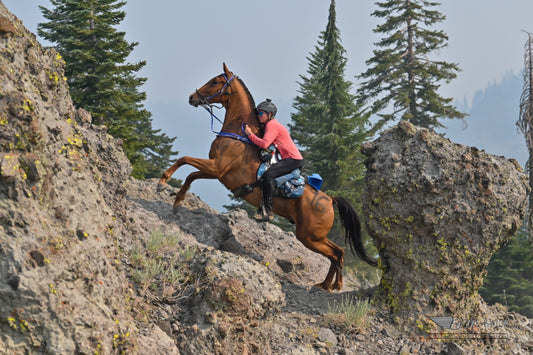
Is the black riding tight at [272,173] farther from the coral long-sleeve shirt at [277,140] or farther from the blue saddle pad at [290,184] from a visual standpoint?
the coral long-sleeve shirt at [277,140]

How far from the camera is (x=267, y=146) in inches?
382

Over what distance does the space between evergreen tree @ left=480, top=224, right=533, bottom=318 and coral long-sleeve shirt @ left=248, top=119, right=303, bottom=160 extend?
59.1ft

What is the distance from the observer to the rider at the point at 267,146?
971cm

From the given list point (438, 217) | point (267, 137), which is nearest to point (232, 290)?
point (267, 137)

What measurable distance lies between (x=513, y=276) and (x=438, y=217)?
18829 mm

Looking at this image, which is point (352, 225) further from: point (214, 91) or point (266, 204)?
point (214, 91)

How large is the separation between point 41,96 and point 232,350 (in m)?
3.84

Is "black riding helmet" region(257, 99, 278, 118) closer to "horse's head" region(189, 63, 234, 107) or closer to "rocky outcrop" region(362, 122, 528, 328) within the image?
"horse's head" region(189, 63, 234, 107)

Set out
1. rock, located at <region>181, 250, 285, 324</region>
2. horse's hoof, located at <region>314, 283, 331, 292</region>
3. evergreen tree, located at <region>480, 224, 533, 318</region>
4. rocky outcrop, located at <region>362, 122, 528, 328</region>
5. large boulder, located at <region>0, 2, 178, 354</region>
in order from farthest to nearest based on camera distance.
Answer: evergreen tree, located at <region>480, 224, 533, 318</region> → horse's hoof, located at <region>314, 283, 331, 292</region> → rocky outcrop, located at <region>362, 122, 528, 328</region> → rock, located at <region>181, 250, 285, 324</region> → large boulder, located at <region>0, 2, 178, 354</region>

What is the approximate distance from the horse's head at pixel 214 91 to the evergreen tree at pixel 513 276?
61.8 feet

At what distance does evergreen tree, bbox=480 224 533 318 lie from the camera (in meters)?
23.9

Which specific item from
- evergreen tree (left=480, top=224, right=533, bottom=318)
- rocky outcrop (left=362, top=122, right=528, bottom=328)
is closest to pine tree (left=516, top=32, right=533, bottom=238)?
evergreen tree (left=480, top=224, right=533, bottom=318)

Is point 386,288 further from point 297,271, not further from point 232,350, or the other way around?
point 232,350

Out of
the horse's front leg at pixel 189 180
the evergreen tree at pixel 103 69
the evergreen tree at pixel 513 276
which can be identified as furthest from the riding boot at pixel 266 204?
the evergreen tree at pixel 513 276
